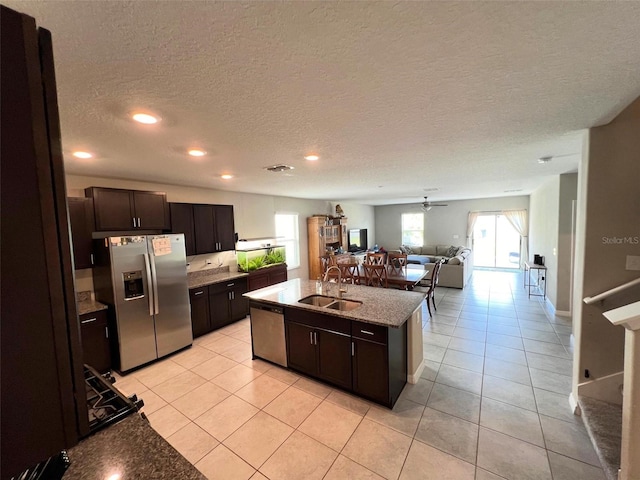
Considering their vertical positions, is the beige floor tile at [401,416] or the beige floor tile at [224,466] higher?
the beige floor tile at [401,416]

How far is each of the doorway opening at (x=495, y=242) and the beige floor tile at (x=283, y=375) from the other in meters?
8.57

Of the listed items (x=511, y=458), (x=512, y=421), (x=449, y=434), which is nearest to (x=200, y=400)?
(x=449, y=434)

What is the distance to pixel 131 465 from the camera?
3.14 feet

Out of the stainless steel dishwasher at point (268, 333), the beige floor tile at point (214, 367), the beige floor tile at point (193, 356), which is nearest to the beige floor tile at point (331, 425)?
the stainless steel dishwasher at point (268, 333)

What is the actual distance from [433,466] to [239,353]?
261 centimetres

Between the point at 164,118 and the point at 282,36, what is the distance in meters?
1.11

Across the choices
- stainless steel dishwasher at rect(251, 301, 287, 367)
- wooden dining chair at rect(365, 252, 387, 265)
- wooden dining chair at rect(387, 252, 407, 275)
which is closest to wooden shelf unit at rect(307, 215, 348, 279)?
wooden dining chair at rect(387, 252, 407, 275)

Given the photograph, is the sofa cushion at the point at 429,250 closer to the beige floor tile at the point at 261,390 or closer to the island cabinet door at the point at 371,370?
the island cabinet door at the point at 371,370

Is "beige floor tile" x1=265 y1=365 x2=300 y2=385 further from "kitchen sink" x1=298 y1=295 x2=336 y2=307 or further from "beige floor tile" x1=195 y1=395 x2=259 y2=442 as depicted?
"kitchen sink" x1=298 y1=295 x2=336 y2=307

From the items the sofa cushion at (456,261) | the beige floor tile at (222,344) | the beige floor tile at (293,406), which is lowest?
the beige floor tile at (293,406)

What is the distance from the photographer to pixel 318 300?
128 inches

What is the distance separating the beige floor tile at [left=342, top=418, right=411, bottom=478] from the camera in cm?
192

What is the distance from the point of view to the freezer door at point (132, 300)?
3.12 meters

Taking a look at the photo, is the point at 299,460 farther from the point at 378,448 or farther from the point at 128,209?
the point at 128,209
